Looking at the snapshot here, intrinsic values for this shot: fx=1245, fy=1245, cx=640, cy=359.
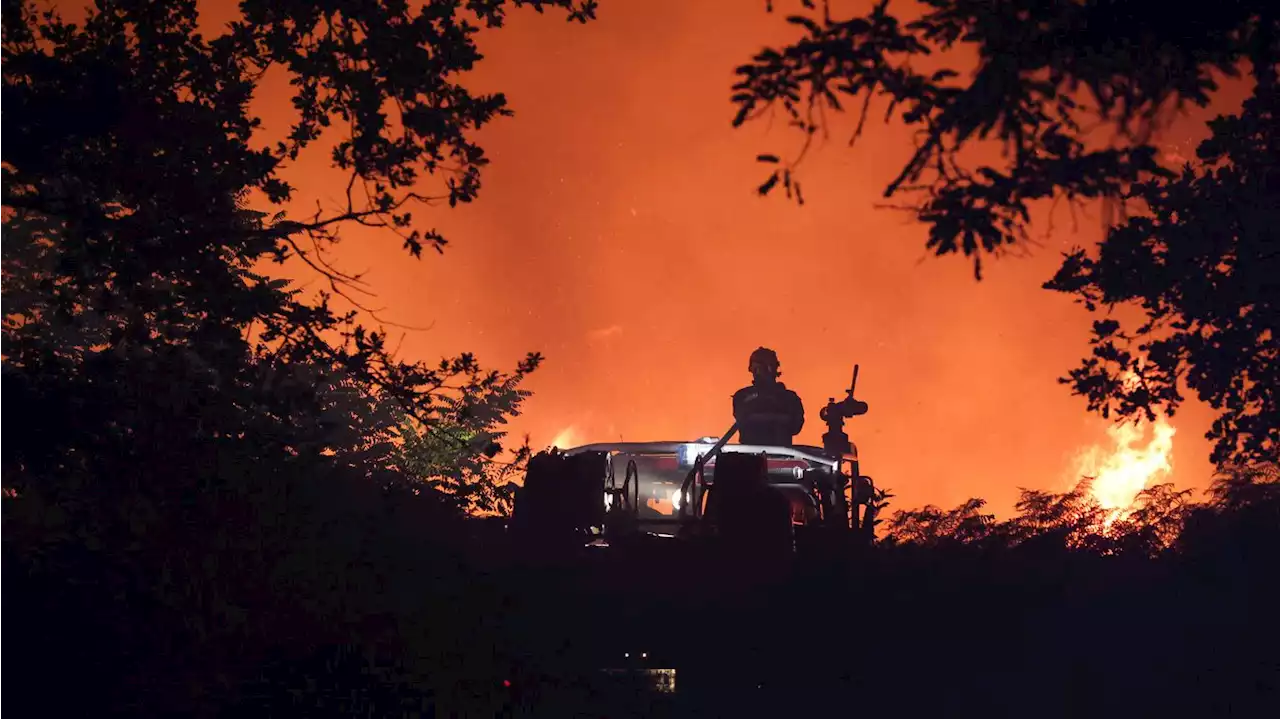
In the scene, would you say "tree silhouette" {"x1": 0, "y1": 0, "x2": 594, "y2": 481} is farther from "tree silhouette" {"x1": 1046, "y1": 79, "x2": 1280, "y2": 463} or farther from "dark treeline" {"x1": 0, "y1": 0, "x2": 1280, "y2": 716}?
"tree silhouette" {"x1": 1046, "y1": 79, "x2": 1280, "y2": 463}

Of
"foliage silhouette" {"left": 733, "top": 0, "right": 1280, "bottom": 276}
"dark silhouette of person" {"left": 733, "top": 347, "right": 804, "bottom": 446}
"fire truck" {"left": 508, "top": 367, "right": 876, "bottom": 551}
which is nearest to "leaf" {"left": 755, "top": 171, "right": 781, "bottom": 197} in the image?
Result: "foliage silhouette" {"left": 733, "top": 0, "right": 1280, "bottom": 276}

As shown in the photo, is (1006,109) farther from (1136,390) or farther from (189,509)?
(1136,390)

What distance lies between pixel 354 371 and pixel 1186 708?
7329 millimetres

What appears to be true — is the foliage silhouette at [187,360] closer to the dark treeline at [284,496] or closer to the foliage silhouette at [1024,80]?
the dark treeline at [284,496]

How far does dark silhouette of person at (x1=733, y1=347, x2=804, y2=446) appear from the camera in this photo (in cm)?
1395

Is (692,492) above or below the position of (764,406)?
below

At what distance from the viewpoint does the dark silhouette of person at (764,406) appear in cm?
1395

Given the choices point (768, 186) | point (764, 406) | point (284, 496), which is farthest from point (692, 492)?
point (768, 186)

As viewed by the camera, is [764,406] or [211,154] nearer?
[211,154]

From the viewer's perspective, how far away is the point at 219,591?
29.5 feet

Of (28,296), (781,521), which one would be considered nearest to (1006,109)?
(781,521)

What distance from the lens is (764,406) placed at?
14.0 meters

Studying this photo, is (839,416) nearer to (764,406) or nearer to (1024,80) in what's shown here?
(764,406)

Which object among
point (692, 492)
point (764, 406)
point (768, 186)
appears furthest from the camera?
point (764, 406)
